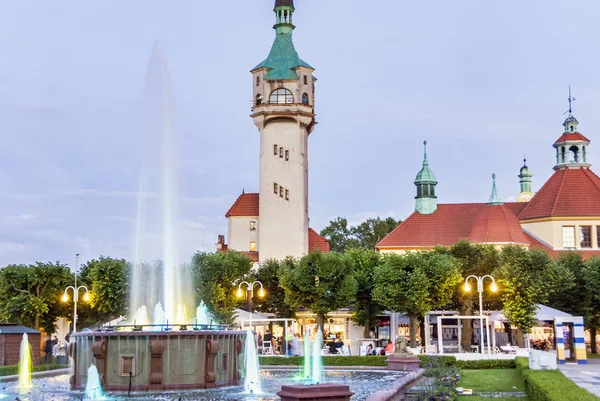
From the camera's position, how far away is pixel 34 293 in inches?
2227

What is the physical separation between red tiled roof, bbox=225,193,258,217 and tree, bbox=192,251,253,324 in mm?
21554

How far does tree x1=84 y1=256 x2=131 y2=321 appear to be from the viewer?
5616 centimetres

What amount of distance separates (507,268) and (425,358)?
16.4 m

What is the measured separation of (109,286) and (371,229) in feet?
242

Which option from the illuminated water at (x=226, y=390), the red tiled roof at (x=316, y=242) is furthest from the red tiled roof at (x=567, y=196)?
the illuminated water at (x=226, y=390)

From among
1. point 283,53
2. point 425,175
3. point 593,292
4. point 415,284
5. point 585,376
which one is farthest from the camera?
point 425,175

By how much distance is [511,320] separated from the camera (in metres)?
50.3

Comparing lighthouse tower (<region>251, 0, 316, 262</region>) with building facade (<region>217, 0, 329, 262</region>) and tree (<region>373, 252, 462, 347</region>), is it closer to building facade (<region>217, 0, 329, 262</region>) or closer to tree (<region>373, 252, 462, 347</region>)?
building facade (<region>217, 0, 329, 262</region>)

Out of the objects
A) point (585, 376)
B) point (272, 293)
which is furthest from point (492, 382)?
point (272, 293)

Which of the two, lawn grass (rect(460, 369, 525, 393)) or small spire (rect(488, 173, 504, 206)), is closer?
lawn grass (rect(460, 369, 525, 393))

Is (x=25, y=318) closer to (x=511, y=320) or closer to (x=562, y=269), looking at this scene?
(x=511, y=320)

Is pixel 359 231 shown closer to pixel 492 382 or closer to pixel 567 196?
pixel 567 196

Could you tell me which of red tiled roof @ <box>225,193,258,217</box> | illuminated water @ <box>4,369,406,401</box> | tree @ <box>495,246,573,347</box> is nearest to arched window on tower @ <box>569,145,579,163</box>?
tree @ <box>495,246,573,347</box>

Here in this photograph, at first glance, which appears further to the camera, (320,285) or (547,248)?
(547,248)
